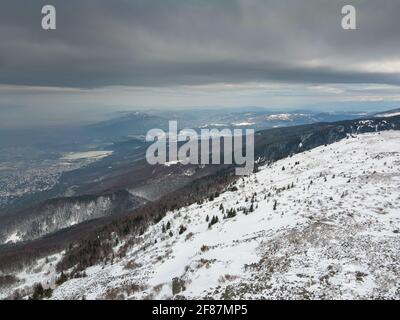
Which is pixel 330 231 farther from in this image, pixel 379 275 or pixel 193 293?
pixel 193 293

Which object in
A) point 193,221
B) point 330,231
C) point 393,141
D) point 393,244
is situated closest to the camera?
point 393,244

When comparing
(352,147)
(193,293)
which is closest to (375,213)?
(193,293)

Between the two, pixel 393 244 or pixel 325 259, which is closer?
pixel 325 259

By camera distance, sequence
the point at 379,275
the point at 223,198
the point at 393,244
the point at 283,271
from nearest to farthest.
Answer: the point at 379,275 < the point at 283,271 < the point at 393,244 < the point at 223,198
